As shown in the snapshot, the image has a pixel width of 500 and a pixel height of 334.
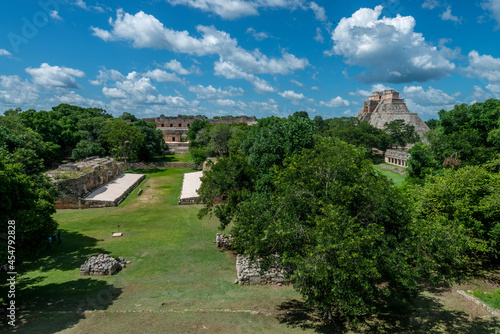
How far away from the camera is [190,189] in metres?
31.5

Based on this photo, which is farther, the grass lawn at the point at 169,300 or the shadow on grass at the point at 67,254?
the shadow on grass at the point at 67,254

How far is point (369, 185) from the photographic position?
10375 millimetres

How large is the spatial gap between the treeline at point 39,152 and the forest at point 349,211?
0.07 meters

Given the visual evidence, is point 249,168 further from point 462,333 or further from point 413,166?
point 413,166

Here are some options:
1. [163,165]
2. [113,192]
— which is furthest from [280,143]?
[163,165]

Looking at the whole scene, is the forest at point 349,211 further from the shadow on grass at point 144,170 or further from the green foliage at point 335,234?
the shadow on grass at point 144,170

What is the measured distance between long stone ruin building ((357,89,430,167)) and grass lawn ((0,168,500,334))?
64.2m

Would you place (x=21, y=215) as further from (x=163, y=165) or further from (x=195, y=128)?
(x=195, y=128)

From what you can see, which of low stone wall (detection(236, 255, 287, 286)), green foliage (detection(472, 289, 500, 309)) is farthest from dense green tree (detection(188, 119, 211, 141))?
green foliage (detection(472, 289, 500, 309))

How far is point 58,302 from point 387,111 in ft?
261

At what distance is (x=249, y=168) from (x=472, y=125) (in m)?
17.4

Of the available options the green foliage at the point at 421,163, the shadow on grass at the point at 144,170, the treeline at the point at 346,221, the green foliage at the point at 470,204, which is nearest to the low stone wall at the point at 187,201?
the treeline at the point at 346,221

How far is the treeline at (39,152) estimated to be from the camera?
11000 mm

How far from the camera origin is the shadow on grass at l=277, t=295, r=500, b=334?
951cm
